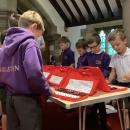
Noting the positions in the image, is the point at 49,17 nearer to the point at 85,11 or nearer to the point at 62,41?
the point at 85,11

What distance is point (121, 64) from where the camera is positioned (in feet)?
9.70

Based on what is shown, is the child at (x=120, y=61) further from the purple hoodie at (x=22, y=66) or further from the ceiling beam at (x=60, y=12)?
the ceiling beam at (x=60, y=12)

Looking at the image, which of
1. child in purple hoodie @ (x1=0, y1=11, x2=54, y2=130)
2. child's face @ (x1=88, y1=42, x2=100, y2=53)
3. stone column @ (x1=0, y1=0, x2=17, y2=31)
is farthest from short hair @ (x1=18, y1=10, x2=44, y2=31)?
stone column @ (x1=0, y1=0, x2=17, y2=31)

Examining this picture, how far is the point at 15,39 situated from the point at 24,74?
256mm

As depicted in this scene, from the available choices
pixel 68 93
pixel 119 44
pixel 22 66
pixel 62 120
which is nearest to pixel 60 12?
pixel 62 120

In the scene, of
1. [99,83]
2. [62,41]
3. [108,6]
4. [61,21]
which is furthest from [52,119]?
[61,21]

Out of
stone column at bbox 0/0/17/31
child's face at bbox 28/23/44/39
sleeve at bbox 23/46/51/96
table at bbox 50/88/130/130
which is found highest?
stone column at bbox 0/0/17/31

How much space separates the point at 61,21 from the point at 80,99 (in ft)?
19.3

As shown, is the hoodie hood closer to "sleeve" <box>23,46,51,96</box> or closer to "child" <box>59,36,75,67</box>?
"sleeve" <box>23,46,51,96</box>

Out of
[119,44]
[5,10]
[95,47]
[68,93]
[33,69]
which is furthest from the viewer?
[5,10]

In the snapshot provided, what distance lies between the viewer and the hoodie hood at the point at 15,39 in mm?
2061

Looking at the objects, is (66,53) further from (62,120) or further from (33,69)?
(33,69)

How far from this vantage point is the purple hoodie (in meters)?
1.98

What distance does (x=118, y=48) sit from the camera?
284 centimetres
